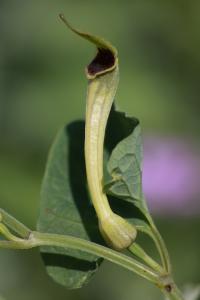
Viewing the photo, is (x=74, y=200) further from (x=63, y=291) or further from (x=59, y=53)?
(x=59, y=53)

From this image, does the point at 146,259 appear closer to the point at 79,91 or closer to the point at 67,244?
the point at 67,244

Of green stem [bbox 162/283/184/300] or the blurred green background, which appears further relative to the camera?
the blurred green background

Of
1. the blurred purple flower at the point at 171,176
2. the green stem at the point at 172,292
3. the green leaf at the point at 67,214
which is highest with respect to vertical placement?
the green stem at the point at 172,292

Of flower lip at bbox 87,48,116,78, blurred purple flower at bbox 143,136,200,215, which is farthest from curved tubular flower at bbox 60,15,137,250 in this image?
blurred purple flower at bbox 143,136,200,215

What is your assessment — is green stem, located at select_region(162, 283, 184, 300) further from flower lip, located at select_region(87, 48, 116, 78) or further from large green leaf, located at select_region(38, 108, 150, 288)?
flower lip, located at select_region(87, 48, 116, 78)

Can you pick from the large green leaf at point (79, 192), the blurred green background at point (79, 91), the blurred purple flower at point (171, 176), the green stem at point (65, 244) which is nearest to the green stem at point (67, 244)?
the green stem at point (65, 244)

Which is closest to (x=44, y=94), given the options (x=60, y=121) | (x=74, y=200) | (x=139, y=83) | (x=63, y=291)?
(x=60, y=121)

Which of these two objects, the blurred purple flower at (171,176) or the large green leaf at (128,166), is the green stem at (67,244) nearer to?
the large green leaf at (128,166)

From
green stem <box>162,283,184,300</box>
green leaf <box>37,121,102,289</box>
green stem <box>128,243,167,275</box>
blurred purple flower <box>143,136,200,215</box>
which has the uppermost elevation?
green stem <box>128,243,167,275</box>
